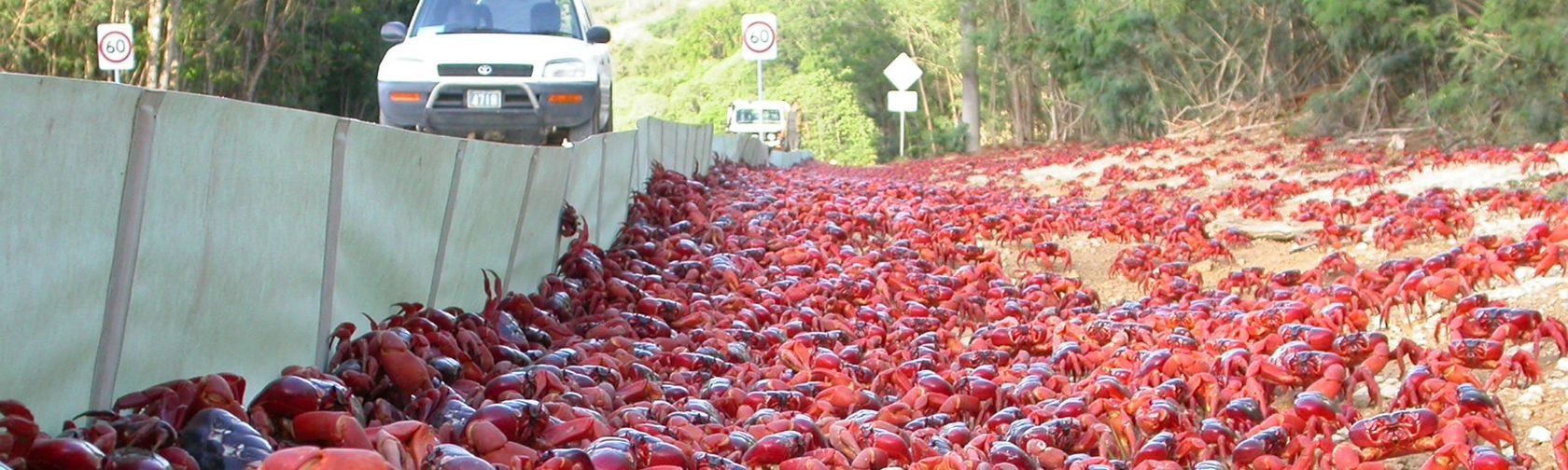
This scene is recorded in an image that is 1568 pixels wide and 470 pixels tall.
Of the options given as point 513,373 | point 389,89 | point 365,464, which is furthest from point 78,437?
point 389,89

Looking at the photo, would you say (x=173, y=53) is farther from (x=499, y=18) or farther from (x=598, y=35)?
(x=598, y=35)

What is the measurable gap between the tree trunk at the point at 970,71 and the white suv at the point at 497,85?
2668cm

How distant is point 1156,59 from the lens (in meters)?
31.5

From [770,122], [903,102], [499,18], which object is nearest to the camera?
[499,18]

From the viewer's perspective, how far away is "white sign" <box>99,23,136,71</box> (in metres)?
16.8

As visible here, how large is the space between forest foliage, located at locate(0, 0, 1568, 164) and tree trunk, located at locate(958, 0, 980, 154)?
346 millimetres

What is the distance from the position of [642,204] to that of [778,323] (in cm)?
305

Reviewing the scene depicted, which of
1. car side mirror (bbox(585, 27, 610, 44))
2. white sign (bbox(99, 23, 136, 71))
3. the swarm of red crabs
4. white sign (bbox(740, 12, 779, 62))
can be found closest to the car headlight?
car side mirror (bbox(585, 27, 610, 44))

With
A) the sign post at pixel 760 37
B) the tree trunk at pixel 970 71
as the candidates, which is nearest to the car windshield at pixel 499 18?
the sign post at pixel 760 37

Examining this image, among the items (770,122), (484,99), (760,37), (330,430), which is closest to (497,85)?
(484,99)

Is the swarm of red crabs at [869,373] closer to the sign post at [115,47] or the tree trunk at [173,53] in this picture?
the sign post at [115,47]

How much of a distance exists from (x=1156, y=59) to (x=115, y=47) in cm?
2112

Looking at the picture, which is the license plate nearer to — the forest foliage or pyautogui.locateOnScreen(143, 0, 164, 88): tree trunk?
the forest foliage

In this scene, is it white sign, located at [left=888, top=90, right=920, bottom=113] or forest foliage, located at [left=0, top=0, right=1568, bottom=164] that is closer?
forest foliage, located at [left=0, top=0, right=1568, bottom=164]
